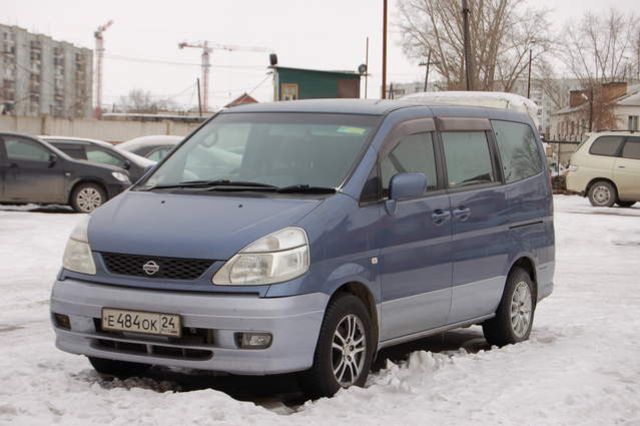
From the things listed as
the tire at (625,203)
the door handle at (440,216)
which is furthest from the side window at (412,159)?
the tire at (625,203)

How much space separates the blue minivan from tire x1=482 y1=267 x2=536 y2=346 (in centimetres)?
2

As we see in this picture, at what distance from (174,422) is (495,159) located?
158 inches

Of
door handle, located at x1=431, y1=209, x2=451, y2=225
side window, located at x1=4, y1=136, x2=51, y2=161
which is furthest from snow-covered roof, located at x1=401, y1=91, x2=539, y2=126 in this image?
door handle, located at x1=431, y1=209, x2=451, y2=225

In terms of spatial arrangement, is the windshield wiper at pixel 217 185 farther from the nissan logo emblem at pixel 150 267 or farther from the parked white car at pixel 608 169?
the parked white car at pixel 608 169

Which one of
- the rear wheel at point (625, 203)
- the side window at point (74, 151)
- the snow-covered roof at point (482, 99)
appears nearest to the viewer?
the side window at point (74, 151)

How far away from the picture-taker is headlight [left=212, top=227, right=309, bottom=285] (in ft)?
19.8

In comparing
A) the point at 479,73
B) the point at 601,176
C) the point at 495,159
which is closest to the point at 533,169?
the point at 495,159

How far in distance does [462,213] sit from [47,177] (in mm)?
14034

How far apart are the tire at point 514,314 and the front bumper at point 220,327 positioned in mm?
2641

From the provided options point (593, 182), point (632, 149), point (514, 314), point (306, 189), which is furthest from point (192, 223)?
point (593, 182)

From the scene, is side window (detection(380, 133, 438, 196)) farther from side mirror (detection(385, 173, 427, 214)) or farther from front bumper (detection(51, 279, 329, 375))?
front bumper (detection(51, 279, 329, 375))

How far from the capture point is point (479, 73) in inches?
3004

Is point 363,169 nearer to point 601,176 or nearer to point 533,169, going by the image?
point 533,169

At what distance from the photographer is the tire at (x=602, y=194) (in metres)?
28.8
